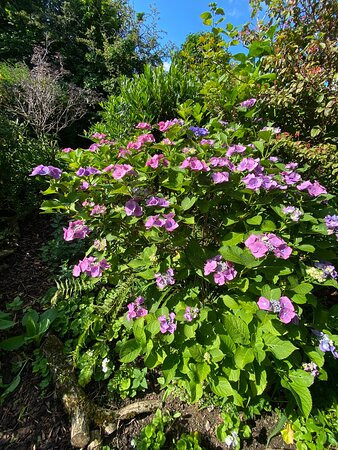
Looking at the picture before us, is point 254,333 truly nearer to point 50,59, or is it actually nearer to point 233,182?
point 233,182

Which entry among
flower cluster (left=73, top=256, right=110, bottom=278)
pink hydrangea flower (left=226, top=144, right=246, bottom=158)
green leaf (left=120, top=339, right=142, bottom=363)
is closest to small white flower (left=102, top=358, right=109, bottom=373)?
green leaf (left=120, top=339, right=142, bottom=363)

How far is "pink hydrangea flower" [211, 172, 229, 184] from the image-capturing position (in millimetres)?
1187

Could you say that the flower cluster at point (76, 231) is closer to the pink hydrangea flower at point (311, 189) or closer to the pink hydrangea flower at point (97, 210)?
the pink hydrangea flower at point (97, 210)

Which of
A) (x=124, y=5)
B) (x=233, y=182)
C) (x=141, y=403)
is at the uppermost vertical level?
(x=124, y=5)

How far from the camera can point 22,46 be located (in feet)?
22.5

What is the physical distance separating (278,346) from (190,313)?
384mm

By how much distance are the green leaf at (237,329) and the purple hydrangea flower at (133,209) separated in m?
0.61

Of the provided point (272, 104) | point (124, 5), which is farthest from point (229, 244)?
point (124, 5)

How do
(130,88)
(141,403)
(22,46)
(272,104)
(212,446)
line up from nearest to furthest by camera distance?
(212,446), (141,403), (272,104), (130,88), (22,46)

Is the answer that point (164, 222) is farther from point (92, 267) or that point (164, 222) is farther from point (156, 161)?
point (92, 267)

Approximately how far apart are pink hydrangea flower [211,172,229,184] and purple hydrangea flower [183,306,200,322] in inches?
22.4

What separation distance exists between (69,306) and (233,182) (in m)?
1.46

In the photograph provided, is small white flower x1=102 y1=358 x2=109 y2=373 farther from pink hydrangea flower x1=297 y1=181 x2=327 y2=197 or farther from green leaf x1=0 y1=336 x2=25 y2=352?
pink hydrangea flower x1=297 y1=181 x2=327 y2=197

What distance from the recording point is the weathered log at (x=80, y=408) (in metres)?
1.46
